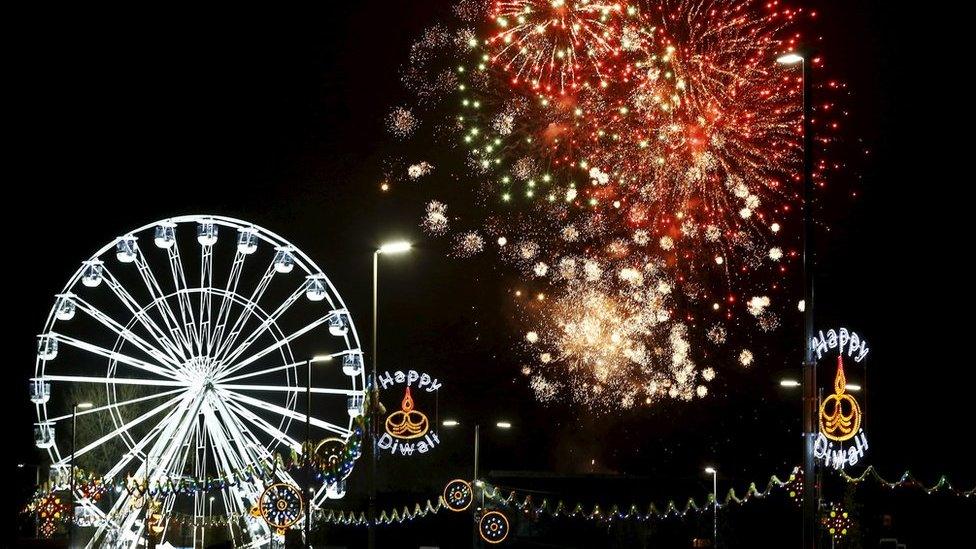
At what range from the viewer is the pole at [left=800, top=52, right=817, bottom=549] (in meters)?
17.4

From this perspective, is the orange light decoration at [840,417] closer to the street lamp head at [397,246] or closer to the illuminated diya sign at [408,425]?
Result: the street lamp head at [397,246]

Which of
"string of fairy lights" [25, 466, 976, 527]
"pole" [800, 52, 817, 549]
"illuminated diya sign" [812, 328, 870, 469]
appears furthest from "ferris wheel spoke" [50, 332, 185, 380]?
"pole" [800, 52, 817, 549]

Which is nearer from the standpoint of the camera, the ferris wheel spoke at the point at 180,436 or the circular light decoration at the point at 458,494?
the ferris wheel spoke at the point at 180,436

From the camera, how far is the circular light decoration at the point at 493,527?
3944cm

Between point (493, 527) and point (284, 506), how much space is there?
8.63 metres

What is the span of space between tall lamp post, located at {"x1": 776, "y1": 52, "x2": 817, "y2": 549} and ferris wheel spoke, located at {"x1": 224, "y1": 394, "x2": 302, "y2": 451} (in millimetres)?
21914

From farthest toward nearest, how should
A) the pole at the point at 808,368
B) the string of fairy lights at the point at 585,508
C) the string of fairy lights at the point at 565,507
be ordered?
the string of fairy lights at the point at 585,508, the string of fairy lights at the point at 565,507, the pole at the point at 808,368

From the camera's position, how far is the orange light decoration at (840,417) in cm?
2380

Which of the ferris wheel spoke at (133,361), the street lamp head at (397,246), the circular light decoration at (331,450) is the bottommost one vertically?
the circular light decoration at (331,450)

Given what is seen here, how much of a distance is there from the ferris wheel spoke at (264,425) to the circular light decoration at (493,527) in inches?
240

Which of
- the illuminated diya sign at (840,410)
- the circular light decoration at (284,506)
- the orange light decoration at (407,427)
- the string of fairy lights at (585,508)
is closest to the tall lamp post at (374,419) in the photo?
the circular light decoration at (284,506)

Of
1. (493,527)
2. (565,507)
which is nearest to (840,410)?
(493,527)

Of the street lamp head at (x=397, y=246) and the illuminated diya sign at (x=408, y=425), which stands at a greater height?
the street lamp head at (x=397, y=246)

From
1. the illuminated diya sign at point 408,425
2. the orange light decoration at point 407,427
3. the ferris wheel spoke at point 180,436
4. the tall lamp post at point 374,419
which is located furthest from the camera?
the ferris wheel spoke at point 180,436
